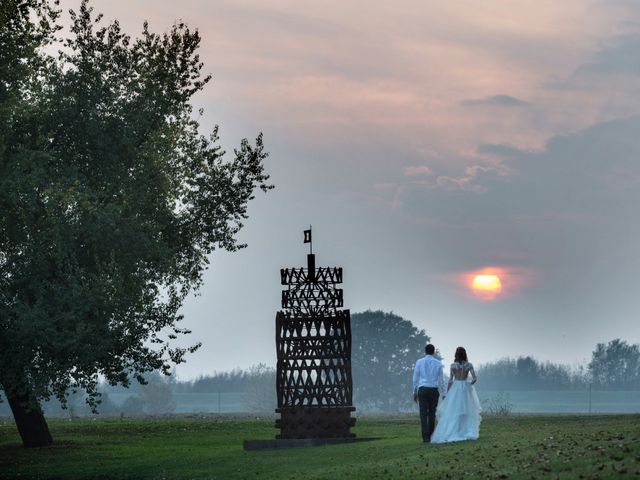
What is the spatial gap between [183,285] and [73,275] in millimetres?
7857

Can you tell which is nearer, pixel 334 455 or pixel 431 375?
pixel 431 375

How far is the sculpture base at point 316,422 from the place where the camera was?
38625 millimetres

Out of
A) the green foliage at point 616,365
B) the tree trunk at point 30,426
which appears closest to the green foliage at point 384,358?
the green foliage at point 616,365

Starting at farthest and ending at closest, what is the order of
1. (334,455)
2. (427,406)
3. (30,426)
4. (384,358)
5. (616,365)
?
(616,365) < (384,358) < (30,426) < (334,455) < (427,406)

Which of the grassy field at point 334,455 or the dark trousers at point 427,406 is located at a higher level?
the dark trousers at point 427,406

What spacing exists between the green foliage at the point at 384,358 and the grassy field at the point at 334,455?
8427cm

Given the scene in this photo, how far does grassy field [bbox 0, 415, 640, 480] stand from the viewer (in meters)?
23.6

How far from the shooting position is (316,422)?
38.7m

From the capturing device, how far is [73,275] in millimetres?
39406

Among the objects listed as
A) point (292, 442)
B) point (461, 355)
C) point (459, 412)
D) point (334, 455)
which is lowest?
point (334, 455)

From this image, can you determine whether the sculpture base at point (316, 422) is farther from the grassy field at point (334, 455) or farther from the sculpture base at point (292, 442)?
the grassy field at point (334, 455)

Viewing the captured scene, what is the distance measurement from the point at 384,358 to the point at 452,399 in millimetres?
108641

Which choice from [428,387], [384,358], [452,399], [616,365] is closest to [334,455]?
[428,387]

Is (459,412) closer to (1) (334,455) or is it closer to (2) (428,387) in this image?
(2) (428,387)
